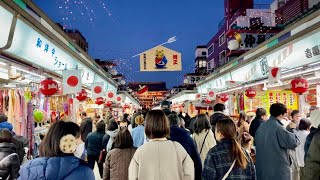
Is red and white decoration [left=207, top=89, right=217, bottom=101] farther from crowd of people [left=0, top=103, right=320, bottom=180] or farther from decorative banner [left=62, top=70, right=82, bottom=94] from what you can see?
crowd of people [left=0, top=103, right=320, bottom=180]

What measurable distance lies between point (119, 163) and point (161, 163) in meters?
1.58

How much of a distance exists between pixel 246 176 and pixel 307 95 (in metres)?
12.8

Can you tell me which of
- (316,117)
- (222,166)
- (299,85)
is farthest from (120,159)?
(299,85)

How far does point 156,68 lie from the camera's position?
874 inches

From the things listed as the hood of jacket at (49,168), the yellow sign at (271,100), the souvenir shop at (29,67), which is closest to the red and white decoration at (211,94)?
the yellow sign at (271,100)

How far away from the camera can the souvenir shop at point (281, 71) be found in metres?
9.77

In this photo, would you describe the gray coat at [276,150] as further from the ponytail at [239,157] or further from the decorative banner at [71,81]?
the decorative banner at [71,81]

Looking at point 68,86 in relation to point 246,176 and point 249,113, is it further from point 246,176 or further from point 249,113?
point 249,113

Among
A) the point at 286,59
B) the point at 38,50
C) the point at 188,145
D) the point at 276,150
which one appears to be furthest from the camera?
the point at 286,59

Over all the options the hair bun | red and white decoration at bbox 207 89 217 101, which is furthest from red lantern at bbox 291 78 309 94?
red and white decoration at bbox 207 89 217 101

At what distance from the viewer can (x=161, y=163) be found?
4.56m

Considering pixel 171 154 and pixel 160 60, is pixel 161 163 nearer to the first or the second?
pixel 171 154

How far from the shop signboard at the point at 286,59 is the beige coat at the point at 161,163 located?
5931 millimetres

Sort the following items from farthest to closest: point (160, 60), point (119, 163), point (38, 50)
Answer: point (160, 60) → point (38, 50) → point (119, 163)
